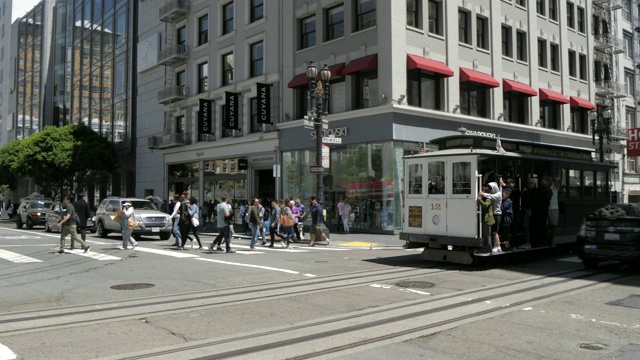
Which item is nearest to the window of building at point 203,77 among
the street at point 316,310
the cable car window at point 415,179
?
the street at point 316,310

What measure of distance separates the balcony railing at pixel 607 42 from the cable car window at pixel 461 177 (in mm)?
29998

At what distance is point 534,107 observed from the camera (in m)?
30.6

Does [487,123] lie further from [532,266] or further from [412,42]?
[532,266]

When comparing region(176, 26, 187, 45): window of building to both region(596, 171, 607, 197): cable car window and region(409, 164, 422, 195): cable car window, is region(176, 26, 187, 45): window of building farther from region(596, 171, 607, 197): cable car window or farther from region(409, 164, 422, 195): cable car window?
region(596, 171, 607, 197): cable car window

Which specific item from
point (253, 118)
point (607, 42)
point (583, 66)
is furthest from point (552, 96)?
point (253, 118)

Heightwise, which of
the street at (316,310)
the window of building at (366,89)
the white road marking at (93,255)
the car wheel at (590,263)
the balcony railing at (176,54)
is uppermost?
the balcony railing at (176,54)

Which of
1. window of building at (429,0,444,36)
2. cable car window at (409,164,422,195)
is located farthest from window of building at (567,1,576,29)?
cable car window at (409,164,422,195)

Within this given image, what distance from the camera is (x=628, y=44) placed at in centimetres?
4047

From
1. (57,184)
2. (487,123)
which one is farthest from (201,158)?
(487,123)

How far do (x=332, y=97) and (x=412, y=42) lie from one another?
4984 mm

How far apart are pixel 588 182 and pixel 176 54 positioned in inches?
1124

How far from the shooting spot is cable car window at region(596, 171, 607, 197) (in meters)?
16.2

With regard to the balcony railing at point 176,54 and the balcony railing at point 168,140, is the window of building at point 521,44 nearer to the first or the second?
the balcony railing at point 176,54

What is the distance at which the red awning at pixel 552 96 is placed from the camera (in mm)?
30625
